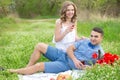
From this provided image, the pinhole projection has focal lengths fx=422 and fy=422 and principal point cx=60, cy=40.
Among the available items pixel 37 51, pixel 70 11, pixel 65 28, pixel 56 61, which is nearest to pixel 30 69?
pixel 37 51

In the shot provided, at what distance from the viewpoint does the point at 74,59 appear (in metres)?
8.02

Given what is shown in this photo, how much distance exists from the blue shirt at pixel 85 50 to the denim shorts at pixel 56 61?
10.6 inches

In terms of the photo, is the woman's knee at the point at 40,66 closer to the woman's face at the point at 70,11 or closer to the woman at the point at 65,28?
the woman at the point at 65,28

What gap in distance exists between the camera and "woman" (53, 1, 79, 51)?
8.61m

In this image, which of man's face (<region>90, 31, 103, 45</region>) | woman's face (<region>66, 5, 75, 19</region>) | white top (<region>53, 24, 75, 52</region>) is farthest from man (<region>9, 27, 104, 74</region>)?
woman's face (<region>66, 5, 75, 19</region>)

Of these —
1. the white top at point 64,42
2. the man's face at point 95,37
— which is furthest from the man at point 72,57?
the white top at point 64,42

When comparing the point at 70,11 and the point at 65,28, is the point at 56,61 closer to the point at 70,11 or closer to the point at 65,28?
the point at 65,28

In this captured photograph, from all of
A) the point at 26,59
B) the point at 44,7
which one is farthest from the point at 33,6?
the point at 26,59

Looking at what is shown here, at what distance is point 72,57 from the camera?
804cm

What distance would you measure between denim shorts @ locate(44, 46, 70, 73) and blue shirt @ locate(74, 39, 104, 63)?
0.27 meters

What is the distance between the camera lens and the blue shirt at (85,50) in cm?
808

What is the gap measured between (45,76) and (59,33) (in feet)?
3.74

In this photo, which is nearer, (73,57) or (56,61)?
(73,57)

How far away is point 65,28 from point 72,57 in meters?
0.90
